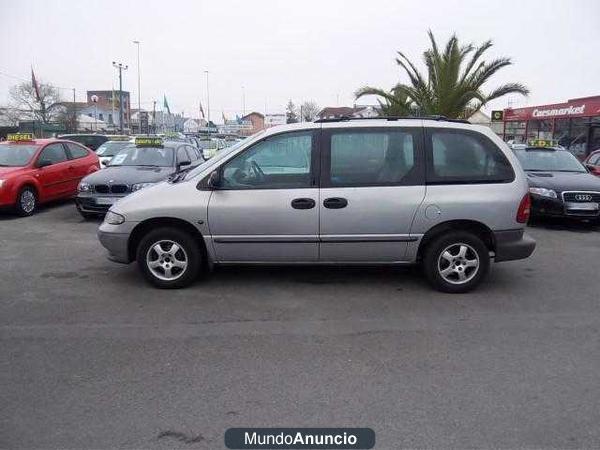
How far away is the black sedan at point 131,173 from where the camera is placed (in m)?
9.62

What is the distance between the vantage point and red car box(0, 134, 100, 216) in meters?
10.3

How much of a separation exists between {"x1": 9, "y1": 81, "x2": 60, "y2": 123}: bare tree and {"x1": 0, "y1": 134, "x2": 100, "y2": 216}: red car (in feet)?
184

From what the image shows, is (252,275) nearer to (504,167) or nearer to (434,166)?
(434,166)

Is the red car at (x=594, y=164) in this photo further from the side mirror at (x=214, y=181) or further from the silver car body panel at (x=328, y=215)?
the side mirror at (x=214, y=181)

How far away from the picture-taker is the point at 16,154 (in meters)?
11.2

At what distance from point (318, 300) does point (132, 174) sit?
5765 millimetres

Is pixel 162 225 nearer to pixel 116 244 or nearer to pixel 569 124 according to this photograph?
pixel 116 244

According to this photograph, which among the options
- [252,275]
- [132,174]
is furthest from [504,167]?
[132,174]

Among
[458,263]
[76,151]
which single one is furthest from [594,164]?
[76,151]

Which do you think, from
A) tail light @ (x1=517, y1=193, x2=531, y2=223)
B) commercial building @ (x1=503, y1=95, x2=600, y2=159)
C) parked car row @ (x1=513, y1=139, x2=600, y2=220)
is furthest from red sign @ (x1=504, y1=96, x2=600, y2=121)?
tail light @ (x1=517, y1=193, x2=531, y2=223)

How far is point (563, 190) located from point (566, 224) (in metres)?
1.07

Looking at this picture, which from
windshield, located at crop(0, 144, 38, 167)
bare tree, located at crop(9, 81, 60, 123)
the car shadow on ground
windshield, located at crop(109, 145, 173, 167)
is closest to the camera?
the car shadow on ground

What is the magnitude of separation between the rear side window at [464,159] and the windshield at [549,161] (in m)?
5.83

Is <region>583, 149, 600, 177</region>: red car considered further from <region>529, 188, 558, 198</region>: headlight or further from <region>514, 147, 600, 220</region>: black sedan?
<region>529, 188, 558, 198</region>: headlight
